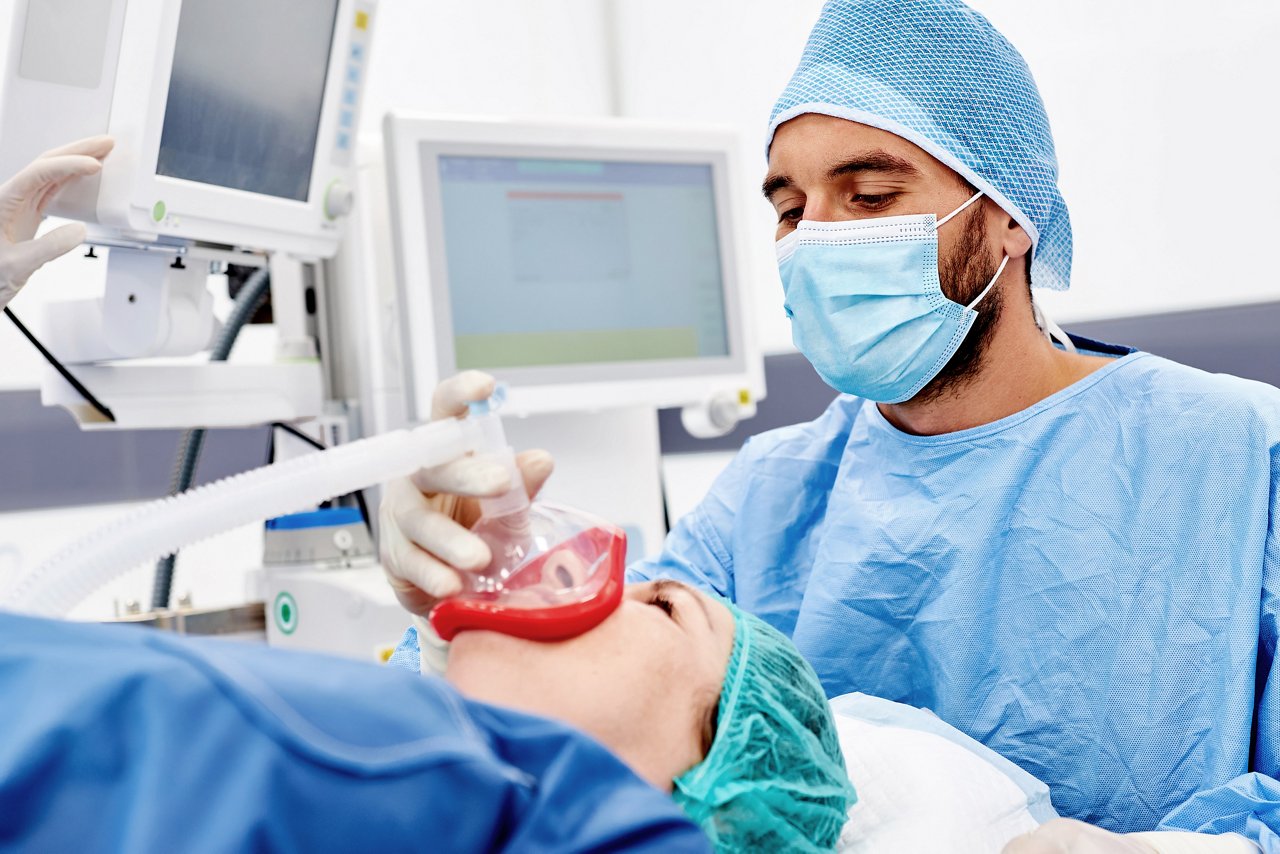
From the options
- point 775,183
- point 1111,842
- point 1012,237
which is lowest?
point 1111,842

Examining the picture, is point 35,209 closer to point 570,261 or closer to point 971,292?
point 570,261

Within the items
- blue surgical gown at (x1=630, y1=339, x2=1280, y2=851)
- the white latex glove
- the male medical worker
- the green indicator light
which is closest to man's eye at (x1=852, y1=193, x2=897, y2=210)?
the male medical worker

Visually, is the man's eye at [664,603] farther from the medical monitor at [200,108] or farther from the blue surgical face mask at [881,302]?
the medical monitor at [200,108]

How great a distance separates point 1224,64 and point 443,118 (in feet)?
4.31

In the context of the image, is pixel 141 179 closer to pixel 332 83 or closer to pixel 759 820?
pixel 332 83

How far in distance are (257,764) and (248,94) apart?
4.48ft

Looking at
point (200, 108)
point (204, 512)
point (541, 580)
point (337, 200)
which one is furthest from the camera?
point (337, 200)

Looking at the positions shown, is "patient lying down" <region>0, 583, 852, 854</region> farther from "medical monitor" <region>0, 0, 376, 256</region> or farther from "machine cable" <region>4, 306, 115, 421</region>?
"machine cable" <region>4, 306, 115, 421</region>

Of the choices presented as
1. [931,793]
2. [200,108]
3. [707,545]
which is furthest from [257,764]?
[200,108]

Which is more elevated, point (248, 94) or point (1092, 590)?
point (248, 94)

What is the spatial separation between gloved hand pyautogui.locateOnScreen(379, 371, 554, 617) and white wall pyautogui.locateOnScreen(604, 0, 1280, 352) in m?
1.39

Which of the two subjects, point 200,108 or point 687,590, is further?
point 200,108

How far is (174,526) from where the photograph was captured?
2.73 ft

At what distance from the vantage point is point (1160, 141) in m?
1.94
